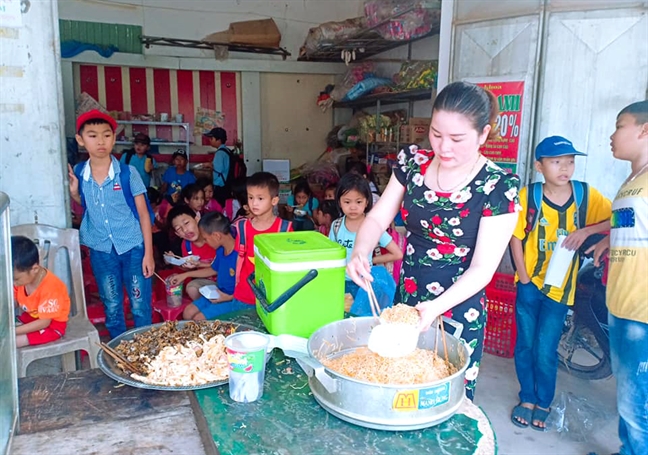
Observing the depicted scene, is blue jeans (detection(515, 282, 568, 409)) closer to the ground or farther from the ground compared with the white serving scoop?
closer to the ground

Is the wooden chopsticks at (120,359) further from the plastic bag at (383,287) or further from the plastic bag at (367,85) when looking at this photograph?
the plastic bag at (367,85)

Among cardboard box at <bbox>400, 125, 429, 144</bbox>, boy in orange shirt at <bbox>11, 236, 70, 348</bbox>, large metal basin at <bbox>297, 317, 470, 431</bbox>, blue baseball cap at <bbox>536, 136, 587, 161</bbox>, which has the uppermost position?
cardboard box at <bbox>400, 125, 429, 144</bbox>

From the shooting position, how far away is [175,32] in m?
8.26

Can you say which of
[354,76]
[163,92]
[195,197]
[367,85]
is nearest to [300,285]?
[195,197]

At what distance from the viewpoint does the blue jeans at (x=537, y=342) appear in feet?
9.38

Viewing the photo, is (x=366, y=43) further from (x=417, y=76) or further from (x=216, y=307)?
(x=216, y=307)

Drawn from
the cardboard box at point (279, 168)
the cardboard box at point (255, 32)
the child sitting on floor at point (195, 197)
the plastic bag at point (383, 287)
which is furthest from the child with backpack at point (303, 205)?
the cardboard box at point (255, 32)

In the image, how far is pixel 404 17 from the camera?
218 inches

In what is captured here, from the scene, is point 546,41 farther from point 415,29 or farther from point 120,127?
point 120,127

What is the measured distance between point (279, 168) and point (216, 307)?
539cm

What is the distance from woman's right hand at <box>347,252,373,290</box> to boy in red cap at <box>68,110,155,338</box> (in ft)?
6.49

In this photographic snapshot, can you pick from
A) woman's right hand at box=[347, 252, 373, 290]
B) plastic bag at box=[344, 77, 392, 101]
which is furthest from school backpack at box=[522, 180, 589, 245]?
plastic bag at box=[344, 77, 392, 101]

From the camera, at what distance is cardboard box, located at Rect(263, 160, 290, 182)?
820cm

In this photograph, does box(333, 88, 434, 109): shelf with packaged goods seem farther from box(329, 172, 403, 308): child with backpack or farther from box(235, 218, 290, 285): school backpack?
box(235, 218, 290, 285): school backpack
